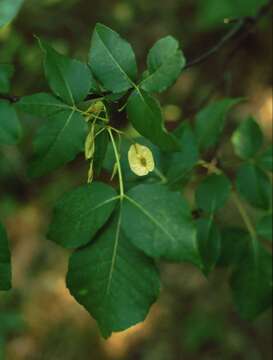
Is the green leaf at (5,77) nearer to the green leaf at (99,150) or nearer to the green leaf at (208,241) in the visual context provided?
the green leaf at (99,150)

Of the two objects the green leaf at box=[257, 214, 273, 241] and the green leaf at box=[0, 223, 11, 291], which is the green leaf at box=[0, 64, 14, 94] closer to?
the green leaf at box=[0, 223, 11, 291]

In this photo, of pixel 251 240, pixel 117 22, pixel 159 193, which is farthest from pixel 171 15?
pixel 159 193

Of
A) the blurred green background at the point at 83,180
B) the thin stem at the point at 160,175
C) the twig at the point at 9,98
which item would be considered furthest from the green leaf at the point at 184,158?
the blurred green background at the point at 83,180

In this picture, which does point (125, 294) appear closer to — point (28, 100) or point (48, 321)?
point (28, 100)

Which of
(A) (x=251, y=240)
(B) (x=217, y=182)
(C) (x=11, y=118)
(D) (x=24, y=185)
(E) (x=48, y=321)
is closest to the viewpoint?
(C) (x=11, y=118)

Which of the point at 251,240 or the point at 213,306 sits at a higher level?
the point at 251,240


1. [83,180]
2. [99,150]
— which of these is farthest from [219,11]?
[99,150]

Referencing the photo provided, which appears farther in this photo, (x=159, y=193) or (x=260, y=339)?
(x=260, y=339)
